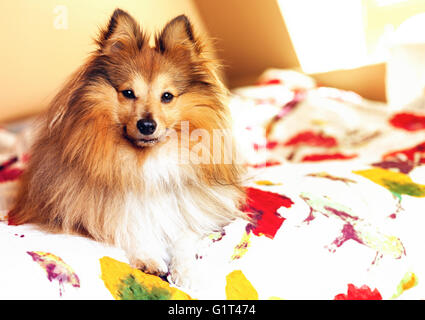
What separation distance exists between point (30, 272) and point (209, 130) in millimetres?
754

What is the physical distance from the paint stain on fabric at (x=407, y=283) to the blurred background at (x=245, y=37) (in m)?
1.16

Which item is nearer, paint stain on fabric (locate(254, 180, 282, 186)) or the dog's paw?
the dog's paw

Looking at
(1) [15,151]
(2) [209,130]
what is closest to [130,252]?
(2) [209,130]

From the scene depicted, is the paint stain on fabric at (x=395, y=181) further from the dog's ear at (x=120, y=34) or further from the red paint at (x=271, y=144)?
the red paint at (x=271, y=144)

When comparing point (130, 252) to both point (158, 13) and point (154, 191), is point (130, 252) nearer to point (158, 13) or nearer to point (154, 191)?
point (154, 191)

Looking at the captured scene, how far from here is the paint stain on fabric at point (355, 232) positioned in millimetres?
1354

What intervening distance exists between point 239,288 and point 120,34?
885 mm

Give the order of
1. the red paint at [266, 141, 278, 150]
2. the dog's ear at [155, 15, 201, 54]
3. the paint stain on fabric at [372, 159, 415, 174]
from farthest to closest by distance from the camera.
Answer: the red paint at [266, 141, 278, 150] < the paint stain on fabric at [372, 159, 415, 174] < the dog's ear at [155, 15, 201, 54]

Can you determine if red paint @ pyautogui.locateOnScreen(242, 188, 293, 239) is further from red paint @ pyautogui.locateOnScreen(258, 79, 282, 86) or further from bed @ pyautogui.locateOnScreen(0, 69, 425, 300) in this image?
red paint @ pyautogui.locateOnScreen(258, 79, 282, 86)

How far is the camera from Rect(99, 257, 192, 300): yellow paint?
1.08 metres

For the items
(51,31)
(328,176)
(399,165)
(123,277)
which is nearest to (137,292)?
(123,277)

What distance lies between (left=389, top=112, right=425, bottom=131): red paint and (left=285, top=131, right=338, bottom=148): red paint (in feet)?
1.38

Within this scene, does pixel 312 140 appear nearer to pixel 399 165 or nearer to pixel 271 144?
pixel 271 144

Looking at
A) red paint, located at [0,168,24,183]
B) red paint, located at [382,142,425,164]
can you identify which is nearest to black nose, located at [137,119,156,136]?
red paint, located at [0,168,24,183]
